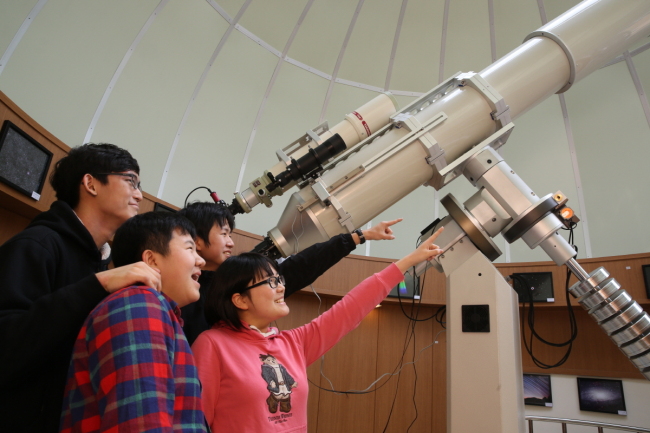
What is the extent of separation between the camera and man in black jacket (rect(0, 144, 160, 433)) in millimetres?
1097

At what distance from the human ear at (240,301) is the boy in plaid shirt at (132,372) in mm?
673

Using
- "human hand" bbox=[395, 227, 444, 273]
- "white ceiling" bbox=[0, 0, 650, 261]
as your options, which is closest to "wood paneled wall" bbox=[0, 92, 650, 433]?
"white ceiling" bbox=[0, 0, 650, 261]

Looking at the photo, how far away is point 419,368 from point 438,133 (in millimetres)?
3917

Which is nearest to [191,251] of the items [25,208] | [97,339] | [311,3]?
[97,339]

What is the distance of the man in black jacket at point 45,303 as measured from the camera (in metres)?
1.10

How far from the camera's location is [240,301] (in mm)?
1820

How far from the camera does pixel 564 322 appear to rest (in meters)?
5.29

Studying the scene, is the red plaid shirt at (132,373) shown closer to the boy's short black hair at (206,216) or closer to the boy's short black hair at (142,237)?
the boy's short black hair at (142,237)

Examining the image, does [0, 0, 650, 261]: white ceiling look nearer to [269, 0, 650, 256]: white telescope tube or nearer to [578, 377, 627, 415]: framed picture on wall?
[578, 377, 627, 415]: framed picture on wall

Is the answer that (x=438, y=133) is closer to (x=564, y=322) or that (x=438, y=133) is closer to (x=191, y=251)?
(x=191, y=251)

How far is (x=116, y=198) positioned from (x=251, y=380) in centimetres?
86

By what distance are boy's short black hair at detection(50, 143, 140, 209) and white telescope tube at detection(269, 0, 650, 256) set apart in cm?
100

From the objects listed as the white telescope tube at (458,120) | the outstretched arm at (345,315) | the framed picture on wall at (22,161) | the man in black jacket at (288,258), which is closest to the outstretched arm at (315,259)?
the man in black jacket at (288,258)

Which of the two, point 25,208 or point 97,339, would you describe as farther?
point 25,208
